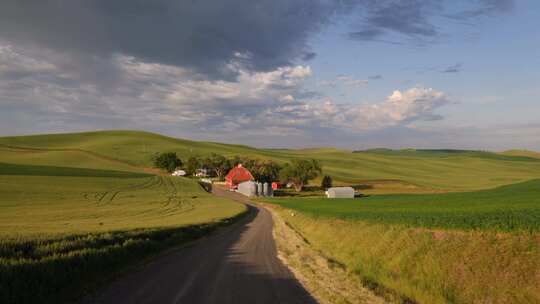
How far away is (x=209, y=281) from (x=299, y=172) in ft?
331

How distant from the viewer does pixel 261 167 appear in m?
126

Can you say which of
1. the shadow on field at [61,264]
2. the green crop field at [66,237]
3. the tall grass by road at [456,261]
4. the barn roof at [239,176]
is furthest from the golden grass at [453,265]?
the barn roof at [239,176]

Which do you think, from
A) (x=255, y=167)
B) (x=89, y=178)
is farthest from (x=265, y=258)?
(x=255, y=167)

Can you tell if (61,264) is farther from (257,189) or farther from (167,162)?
(167,162)

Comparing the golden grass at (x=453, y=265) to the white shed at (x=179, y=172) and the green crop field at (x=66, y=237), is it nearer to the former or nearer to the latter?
the green crop field at (x=66, y=237)

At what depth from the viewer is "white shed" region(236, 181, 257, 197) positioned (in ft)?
349

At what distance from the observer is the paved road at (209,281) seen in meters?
11.4

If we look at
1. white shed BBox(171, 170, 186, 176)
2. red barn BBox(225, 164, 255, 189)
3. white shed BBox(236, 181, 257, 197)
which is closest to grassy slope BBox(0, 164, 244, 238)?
white shed BBox(236, 181, 257, 197)

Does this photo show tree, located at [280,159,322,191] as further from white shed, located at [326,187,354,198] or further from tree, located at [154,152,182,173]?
tree, located at [154,152,182,173]

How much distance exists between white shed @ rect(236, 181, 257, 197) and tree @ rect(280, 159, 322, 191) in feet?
37.2

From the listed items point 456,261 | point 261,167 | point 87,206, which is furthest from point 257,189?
point 456,261

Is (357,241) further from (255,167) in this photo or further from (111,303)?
(255,167)

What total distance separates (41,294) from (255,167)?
11625 cm

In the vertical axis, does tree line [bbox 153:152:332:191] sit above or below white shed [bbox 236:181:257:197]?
above
